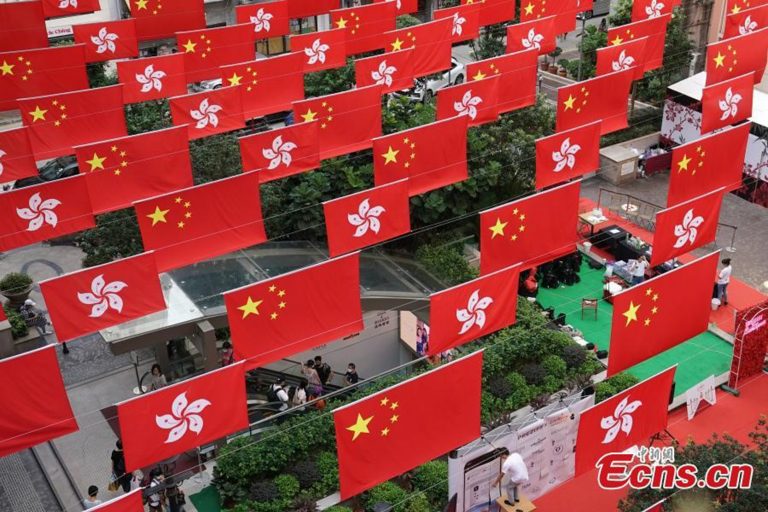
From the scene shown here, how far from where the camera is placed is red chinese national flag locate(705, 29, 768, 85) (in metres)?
26.6

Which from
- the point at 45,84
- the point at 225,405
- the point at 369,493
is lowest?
the point at 369,493

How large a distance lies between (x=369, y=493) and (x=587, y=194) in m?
15.9

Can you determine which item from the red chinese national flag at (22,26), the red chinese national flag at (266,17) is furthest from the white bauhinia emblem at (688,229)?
the red chinese national flag at (22,26)

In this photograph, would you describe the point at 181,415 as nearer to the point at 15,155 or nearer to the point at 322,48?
the point at 15,155

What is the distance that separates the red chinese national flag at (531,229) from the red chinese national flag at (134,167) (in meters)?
8.15

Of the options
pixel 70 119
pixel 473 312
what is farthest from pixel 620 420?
pixel 70 119

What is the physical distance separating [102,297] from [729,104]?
1777cm

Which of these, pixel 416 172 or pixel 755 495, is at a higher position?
pixel 416 172

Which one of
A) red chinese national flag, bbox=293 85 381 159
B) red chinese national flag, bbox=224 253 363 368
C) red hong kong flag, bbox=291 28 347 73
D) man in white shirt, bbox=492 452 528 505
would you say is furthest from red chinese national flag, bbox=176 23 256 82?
man in white shirt, bbox=492 452 528 505

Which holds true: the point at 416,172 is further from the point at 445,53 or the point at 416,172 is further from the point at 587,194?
the point at 587,194

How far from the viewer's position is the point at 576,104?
2389 centimetres

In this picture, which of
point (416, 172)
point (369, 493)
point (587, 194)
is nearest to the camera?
point (369, 493)

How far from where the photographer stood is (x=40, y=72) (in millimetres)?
26359

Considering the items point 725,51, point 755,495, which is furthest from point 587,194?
point 755,495
